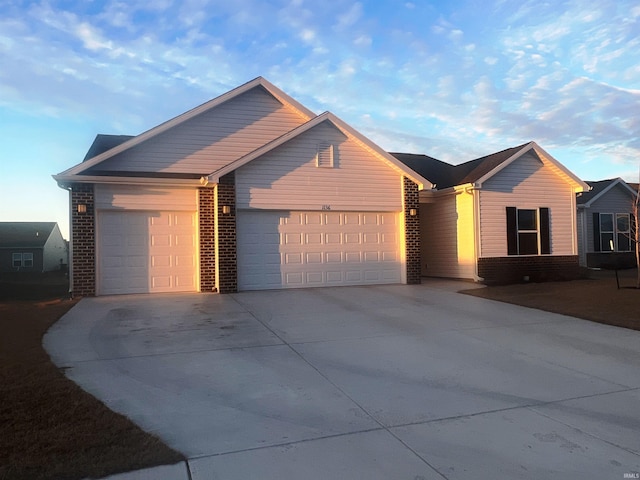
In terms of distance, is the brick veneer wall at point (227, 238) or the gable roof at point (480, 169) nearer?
the brick veneer wall at point (227, 238)

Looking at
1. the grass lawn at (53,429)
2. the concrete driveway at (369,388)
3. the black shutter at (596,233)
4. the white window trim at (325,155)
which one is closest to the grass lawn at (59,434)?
the grass lawn at (53,429)

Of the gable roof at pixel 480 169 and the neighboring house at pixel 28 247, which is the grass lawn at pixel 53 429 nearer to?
the gable roof at pixel 480 169

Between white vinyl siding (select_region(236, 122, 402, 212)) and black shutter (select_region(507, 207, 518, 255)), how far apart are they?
4097mm

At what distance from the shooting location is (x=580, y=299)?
11.7 metres

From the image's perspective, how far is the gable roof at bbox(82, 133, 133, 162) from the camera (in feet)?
51.3

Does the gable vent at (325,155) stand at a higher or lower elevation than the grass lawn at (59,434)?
higher

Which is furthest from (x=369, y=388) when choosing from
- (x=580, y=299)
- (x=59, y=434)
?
(x=580, y=299)

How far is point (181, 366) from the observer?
21.5 ft

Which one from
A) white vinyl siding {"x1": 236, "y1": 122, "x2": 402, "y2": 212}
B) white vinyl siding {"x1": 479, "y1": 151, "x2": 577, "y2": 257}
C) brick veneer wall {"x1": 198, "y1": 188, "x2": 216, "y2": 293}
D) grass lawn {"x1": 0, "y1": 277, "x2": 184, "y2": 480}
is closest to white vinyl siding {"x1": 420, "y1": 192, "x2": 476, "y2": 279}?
white vinyl siding {"x1": 479, "y1": 151, "x2": 577, "y2": 257}

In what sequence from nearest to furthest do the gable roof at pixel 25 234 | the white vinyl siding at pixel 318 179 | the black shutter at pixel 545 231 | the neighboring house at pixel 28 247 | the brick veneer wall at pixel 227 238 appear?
the brick veneer wall at pixel 227 238 < the white vinyl siding at pixel 318 179 < the black shutter at pixel 545 231 < the neighboring house at pixel 28 247 < the gable roof at pixel 25 234

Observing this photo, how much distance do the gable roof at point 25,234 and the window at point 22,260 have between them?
0.82 m

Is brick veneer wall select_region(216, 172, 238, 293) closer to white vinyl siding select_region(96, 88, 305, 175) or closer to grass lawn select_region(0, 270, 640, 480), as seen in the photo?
white vinyl siding select_region(96, 88, 305, 175)

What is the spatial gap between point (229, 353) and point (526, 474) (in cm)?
445

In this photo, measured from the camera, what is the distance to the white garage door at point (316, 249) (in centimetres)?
1395
